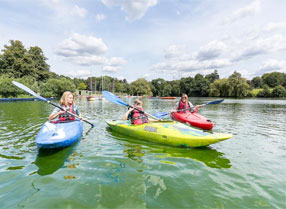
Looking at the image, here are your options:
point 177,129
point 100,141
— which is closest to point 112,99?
point 100,141

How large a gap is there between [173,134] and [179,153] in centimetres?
61

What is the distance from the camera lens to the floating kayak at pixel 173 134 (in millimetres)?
4477

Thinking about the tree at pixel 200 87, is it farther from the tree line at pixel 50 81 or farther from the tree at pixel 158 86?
the tree at pixel 158 86

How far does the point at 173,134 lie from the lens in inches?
191

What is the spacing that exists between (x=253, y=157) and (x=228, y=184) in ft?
6.15

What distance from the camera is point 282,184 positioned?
3.02 metres

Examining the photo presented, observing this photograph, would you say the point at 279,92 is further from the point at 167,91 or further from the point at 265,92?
the point at 167,91

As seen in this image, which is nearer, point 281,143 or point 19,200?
point 19,200

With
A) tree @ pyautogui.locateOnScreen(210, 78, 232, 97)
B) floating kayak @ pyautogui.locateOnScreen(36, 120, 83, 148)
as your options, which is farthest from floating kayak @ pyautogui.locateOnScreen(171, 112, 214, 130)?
tree @ pyautogui.locateOnScreen(210, 78, 232, 97)

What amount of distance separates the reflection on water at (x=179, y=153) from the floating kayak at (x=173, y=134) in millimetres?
198

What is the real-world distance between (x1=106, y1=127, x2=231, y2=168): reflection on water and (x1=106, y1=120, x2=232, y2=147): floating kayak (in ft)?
0.65

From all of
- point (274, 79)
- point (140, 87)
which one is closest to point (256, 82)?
point (274, 79)

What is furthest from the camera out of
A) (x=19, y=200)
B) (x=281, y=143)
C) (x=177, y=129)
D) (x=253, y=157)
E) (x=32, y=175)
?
(x=281, y=143)

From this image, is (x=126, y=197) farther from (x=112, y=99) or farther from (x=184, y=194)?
(x=112, y=99)
